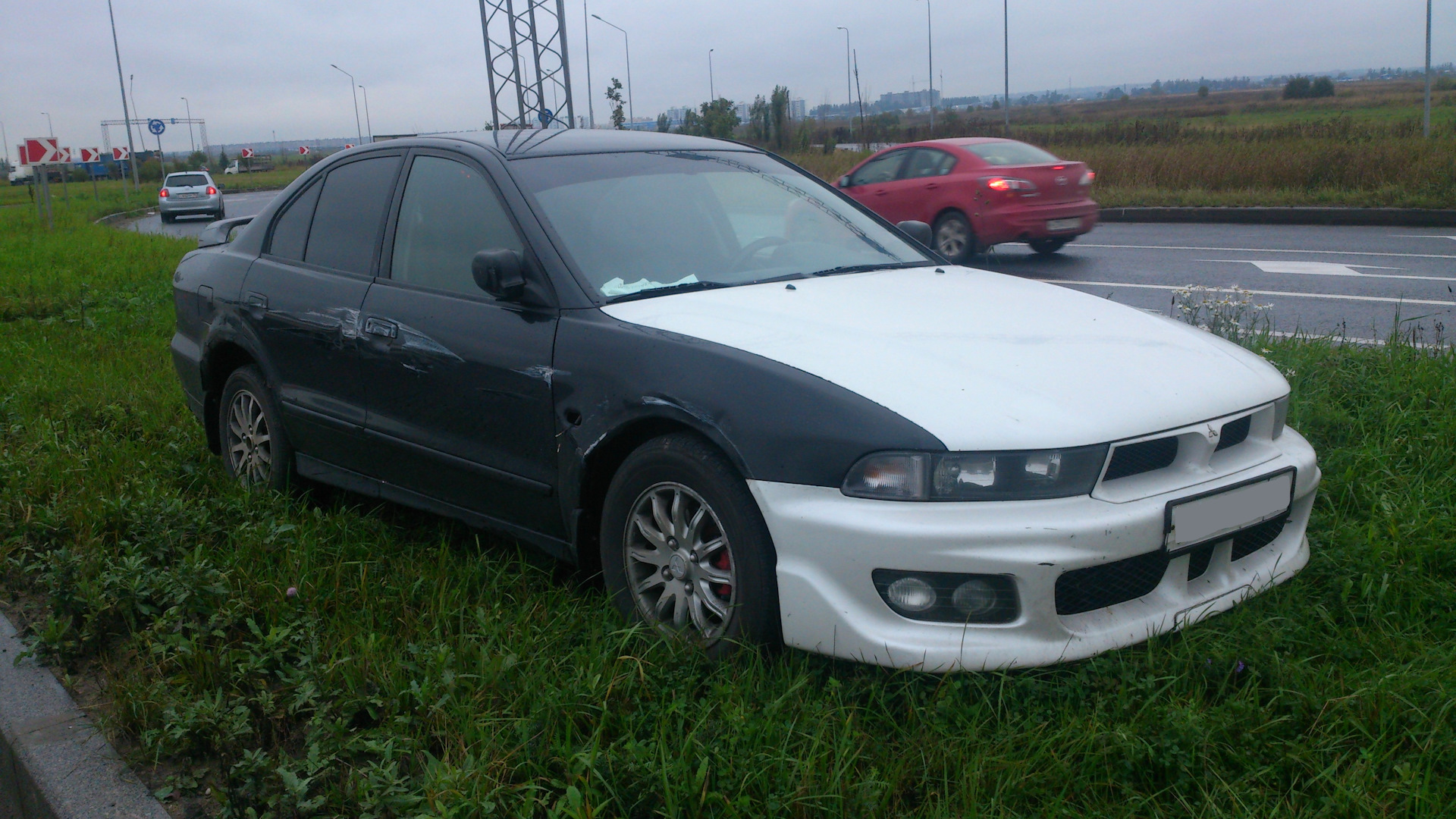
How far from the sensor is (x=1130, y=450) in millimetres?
2645

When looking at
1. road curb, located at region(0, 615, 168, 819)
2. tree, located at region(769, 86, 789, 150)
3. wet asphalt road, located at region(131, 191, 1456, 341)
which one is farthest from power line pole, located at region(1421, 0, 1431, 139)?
road curb, located at region(0, 615, 168, 819)

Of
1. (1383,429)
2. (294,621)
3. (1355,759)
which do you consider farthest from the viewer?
(1383,429)

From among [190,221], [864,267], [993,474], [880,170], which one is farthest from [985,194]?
[190,221]

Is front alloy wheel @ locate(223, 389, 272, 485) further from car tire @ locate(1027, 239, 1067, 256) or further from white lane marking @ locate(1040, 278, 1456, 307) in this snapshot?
car tire @ locate(1027, 239, 1067, 256)

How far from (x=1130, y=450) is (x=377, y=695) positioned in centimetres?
186

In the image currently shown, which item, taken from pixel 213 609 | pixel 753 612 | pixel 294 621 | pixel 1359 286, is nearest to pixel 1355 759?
pixel 753 612

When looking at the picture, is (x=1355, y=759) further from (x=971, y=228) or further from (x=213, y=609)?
(x=971, y=228)

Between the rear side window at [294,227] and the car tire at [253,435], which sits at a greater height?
the rear side window at [294,227]

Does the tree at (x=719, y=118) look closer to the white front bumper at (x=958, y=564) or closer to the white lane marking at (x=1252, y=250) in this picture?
the white lane marking at (x=1252, y=250)

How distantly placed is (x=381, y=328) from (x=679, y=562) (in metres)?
1.54

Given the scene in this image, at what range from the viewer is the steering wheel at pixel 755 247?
3.68 metres

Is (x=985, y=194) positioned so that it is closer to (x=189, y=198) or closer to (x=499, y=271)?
(x=499, y=271)

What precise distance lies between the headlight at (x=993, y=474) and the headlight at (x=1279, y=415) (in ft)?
2.77

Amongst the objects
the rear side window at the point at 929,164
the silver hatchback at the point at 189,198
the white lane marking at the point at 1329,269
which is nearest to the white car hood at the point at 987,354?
the white lane marking at the point at 1329,269
